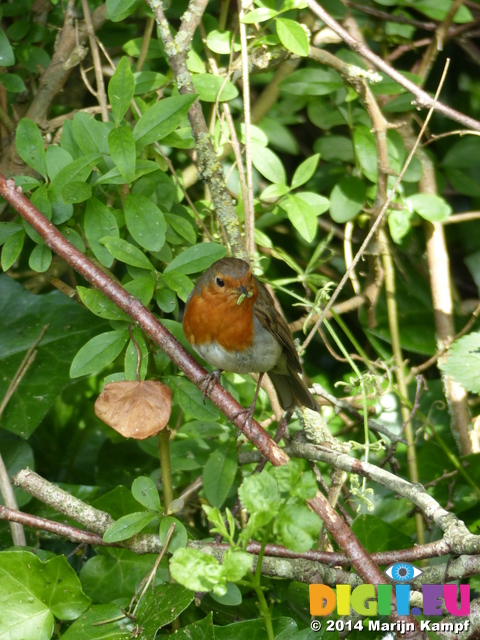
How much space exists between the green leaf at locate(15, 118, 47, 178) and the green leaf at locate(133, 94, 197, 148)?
35cm

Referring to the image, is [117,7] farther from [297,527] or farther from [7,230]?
[297,527]

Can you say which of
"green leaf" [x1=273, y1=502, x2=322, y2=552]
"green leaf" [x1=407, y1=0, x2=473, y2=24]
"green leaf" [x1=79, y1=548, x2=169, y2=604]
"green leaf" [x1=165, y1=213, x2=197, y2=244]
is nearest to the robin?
"green leaf" [x1=165, y1=213, x2=197, y2=244]

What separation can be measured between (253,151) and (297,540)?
1.92 metres

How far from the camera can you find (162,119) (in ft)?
7.71

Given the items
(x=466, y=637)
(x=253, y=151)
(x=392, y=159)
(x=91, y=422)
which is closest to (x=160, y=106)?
(x=253, y=151)

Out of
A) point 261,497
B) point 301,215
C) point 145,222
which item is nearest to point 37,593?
point 261,497

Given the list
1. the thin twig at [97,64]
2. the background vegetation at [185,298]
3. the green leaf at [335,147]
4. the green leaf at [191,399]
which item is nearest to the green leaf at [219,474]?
the background vegetation at [185,298]

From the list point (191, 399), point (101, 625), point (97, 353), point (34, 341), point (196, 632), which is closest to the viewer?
point (196, 632)

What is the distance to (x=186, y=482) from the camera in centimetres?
297

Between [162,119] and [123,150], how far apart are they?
178 mm

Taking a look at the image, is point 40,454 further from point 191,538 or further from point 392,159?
point 392,159

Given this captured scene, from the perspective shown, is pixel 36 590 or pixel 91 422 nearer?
pixel 36 590

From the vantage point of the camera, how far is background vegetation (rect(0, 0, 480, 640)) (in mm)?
2143

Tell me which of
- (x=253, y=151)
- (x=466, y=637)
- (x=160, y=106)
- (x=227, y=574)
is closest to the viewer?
(x=227, y=574)
